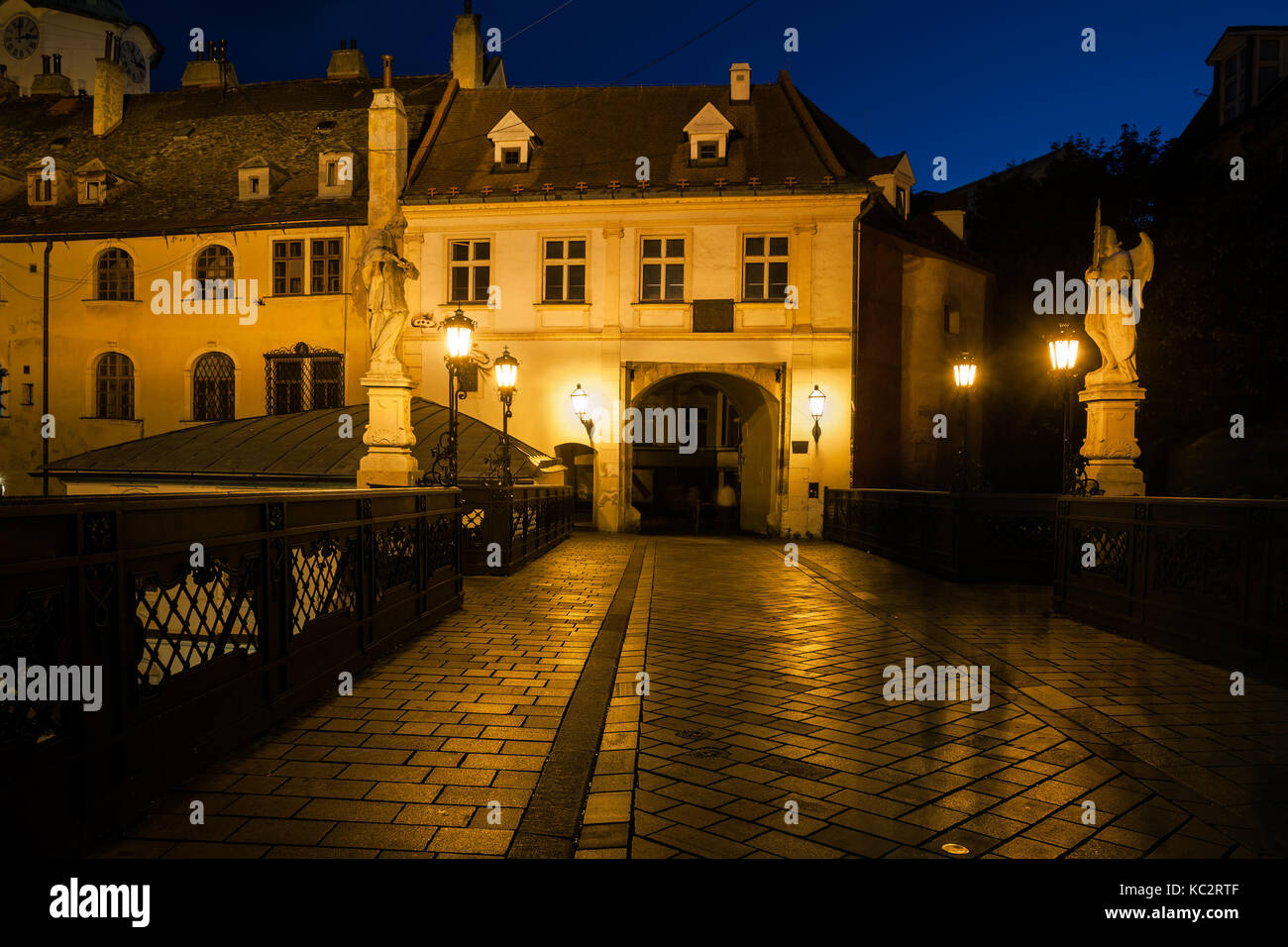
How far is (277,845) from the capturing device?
3.19 metres

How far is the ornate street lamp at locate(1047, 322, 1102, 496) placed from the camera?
1062 cm

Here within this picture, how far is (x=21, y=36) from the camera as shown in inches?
2227

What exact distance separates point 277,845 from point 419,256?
22537mm

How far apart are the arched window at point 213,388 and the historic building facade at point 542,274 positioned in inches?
2.8

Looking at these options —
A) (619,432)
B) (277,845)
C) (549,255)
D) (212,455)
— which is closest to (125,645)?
(277,845)

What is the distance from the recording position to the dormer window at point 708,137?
77.6ft

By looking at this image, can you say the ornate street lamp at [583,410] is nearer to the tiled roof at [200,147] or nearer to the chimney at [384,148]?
the chimney at [384,148]

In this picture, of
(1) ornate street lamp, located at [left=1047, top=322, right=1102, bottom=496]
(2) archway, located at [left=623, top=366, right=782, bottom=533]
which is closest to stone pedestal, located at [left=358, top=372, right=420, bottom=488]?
(1) ornate street lamp, located at [left=1047, top=322, right=1102, bottom=496]

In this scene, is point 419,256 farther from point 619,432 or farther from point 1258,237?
point 1258,237

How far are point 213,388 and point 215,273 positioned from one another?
3461mm

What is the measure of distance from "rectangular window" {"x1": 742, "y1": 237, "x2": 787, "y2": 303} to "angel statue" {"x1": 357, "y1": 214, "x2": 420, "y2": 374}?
538 inches

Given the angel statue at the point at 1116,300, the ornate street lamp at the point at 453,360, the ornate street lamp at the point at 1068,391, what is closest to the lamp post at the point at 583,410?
the ornate street lamp at the point at 453,360
